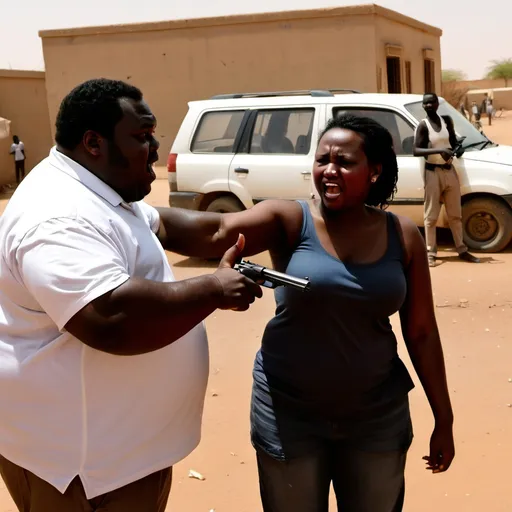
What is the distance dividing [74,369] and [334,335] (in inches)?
29.6

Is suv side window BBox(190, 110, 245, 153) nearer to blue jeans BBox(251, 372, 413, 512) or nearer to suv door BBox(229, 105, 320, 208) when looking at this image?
suv door BBox(229, 105, 320, 208)

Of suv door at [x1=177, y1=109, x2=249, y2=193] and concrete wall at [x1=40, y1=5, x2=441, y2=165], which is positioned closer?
suv door at [x1=177, y1=109, x2=249, y2=193]

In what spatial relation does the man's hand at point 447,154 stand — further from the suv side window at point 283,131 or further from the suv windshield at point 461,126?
the suv side window at point 283,131

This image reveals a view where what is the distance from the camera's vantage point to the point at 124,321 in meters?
1.72

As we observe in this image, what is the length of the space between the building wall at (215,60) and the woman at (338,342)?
1432 centimetres

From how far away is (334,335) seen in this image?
2215 millimetres

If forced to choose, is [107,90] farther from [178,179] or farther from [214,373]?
[178,179]

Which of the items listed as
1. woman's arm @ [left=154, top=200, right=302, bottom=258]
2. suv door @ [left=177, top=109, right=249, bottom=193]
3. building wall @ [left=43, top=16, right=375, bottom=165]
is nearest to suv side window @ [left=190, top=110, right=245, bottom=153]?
suv door @ [left=177, top=109, right=249, bottom=193]

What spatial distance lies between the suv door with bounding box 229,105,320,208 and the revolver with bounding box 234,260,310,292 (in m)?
6.53

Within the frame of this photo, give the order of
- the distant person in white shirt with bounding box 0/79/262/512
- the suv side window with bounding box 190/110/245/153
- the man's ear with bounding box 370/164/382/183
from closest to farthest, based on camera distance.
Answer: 1. the distant person in white shirt with bounding box 0/79/262/512
2. the man's ear with bounding box 370/164/382/183
3. the suv side window with bounding box 190/110/245/153

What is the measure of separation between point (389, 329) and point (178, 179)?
23.1 feet

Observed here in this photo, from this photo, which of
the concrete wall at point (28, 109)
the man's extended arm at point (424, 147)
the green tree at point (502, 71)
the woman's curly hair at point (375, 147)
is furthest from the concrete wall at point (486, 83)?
the woman's curly hair at point (375, 147)

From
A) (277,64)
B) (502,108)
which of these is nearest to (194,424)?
(277,64)

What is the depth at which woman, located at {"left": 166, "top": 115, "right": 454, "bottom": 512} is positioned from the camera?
2.23 metres
